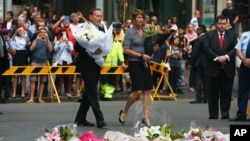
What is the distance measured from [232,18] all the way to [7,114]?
12699 mm

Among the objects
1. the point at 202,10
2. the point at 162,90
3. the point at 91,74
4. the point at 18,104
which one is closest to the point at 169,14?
the point at 202,10

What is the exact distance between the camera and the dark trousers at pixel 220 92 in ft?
45.2

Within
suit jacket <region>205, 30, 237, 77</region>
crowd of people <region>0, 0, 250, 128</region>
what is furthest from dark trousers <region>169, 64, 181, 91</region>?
suit jacket <region>205, 30, 237, 77</region>

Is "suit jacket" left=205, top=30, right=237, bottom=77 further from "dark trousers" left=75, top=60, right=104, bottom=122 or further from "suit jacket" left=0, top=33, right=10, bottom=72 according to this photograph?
"suit jacket" left=0, top=33, right=10, bottom=72

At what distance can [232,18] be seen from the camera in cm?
2573

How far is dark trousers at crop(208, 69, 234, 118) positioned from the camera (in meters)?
13.8

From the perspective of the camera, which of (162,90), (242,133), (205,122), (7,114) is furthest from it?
(162,90)

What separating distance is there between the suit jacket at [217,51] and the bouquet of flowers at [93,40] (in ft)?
7.77

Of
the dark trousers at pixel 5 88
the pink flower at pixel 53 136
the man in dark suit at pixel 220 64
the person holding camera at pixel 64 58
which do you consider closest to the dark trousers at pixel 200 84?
the person holding camera at pixel 64 58

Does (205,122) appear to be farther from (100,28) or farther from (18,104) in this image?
(18,104)

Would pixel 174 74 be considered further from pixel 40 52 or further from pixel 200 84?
pixel 40 52

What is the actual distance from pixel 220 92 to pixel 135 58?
2.36m

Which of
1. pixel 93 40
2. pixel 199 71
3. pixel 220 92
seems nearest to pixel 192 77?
pixel 199 71

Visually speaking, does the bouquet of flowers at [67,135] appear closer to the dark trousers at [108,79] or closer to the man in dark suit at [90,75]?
the man in dark suit at [90,75]
